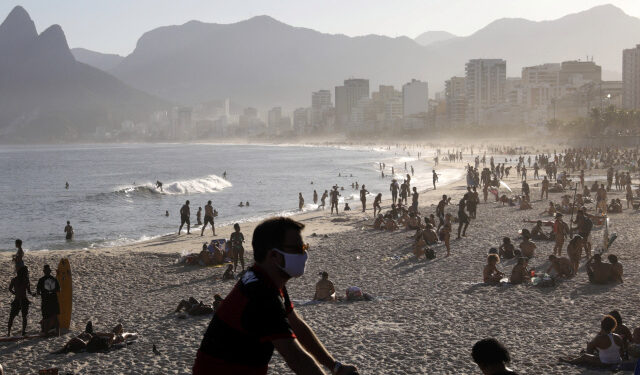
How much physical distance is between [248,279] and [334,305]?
384 inches

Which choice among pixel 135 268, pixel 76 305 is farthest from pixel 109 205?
pixel 76 305

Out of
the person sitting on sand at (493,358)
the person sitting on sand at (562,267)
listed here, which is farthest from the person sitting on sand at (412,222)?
the person sitting on sand at (493,358)

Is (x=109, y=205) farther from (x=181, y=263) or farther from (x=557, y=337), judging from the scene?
(x=557, y=337)

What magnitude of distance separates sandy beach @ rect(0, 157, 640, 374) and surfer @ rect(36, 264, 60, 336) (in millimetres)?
272

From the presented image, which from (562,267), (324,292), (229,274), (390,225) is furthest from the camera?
(390,225)

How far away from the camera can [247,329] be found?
2.58 m

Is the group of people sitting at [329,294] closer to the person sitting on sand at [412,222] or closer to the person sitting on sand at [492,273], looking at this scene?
the person sitting on sand at [492,273]

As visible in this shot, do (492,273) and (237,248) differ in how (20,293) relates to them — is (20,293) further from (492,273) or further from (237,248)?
(492,273)

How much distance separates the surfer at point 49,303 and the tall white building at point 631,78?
17628 centimetres

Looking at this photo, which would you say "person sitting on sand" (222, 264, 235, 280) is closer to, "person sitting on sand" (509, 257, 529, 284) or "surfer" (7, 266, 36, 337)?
"surfer" (7, 266, 36, 337)

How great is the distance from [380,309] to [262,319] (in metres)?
9.39

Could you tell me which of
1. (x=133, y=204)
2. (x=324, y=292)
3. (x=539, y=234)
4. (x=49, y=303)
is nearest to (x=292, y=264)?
(x=49, y=303)

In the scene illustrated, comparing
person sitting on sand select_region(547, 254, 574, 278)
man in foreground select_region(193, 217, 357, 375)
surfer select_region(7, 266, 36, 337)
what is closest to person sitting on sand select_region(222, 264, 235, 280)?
surfer select_region(7, 266, 36, 337)

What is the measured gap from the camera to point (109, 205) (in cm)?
4428
